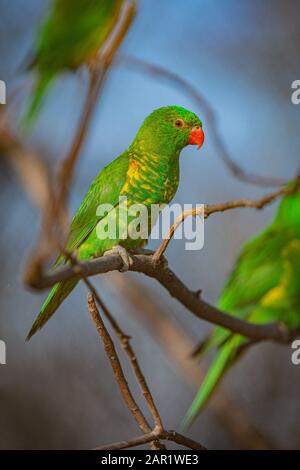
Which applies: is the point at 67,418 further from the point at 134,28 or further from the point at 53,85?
the point at 134,28

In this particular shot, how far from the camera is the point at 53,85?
5.07 ft

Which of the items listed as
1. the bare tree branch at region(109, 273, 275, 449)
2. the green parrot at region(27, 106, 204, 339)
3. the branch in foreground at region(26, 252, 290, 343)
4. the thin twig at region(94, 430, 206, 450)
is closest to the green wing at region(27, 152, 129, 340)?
the green parrot at region(27, 106, 204, 339)

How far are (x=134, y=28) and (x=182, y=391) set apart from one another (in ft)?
4.21

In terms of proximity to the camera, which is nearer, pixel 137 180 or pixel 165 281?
pixel 165 281

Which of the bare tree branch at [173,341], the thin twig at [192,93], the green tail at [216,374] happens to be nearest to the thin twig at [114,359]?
the thin twig at [192,93]

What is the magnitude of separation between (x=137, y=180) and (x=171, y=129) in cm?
15

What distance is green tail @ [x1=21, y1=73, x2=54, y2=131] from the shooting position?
4.88 ft

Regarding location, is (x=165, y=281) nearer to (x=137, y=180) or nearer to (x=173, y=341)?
(x=137, y=180)

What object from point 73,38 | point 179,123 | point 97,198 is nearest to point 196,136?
point 179,123

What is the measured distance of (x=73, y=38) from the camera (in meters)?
1.47

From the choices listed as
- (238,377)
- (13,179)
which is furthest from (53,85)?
(238,377)

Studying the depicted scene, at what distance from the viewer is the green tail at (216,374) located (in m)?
1.90

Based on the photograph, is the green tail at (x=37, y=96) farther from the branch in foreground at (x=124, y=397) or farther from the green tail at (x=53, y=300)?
the branch in foreground at (x=124, y=397)

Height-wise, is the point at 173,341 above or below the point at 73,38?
below
